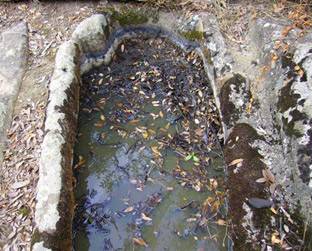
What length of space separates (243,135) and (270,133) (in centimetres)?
36

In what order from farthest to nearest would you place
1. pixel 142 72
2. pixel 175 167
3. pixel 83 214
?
pixel 142 72, pixel 175 167, pixel 83 214

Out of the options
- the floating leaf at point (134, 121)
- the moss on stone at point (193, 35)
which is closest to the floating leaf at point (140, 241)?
the floating leaf at point (134, 121)

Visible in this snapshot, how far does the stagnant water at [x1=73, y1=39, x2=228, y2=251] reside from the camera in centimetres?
477

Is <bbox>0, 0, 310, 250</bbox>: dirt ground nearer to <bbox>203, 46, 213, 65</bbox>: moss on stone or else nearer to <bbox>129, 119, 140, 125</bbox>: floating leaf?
<bbox>203, 46, 213, 65</bbox>: moss on stone

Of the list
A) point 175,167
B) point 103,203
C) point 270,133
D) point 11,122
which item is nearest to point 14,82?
point 11,122

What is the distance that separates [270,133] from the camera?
5.20 m

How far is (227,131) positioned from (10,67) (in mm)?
3581

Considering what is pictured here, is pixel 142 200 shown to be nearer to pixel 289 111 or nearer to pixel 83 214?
pixel 83 214

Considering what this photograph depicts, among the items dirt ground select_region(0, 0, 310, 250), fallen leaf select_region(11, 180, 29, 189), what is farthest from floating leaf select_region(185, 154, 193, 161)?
fallen leaf select_region(11, 180, 29, 189)

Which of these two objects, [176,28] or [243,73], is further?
[176,28]

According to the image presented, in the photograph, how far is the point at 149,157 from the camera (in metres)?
5.50

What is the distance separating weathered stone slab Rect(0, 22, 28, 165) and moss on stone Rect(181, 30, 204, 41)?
2710mm

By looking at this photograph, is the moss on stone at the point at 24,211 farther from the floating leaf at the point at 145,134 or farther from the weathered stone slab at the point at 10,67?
the floating leaf at the point at 145,134

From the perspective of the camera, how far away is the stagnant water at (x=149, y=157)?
477 cm
